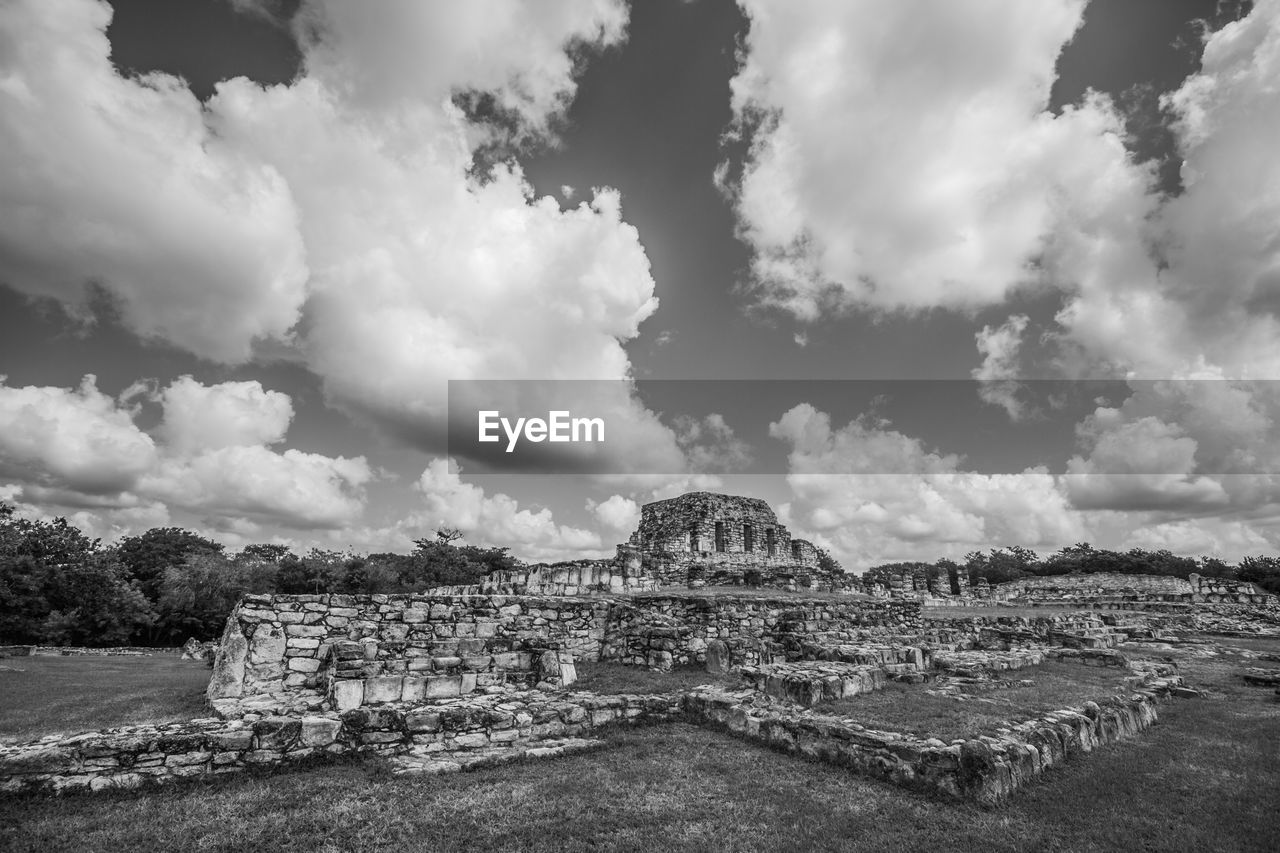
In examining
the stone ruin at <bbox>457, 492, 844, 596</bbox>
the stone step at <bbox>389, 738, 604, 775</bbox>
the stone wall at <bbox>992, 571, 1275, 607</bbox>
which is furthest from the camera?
the stone wall at <bbox>992, 571, 1275, 607</bbox>

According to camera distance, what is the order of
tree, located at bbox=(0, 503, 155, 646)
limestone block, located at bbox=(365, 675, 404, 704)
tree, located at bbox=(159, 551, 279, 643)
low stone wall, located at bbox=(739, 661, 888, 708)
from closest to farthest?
limestone block, located at bbox=(365, 675, 404, 704)
low stone wall, located at bbox=(739, 661, 888, 708)
tree, located at bbox=(0, 503, 155, 646)
tree, located at bbox=(159, 551, 279, 643)

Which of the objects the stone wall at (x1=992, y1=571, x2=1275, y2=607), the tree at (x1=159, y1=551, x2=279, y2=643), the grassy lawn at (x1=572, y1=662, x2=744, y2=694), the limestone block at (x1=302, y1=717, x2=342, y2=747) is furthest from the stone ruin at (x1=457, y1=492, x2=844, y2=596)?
the tree at (x1=159, y1=551, x2=279, y2=643)

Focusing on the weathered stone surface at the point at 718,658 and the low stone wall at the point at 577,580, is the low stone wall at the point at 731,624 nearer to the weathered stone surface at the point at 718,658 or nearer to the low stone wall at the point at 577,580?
the weathered stone surface at the point at 718,658

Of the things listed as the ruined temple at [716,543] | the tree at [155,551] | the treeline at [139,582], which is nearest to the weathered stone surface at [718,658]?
the ruined temple at [716,543]

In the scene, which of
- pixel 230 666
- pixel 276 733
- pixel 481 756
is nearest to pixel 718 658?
pixel 481 756

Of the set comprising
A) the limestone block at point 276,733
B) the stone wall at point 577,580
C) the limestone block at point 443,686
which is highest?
the stone wall at point 577,580

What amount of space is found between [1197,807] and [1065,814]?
1772 millimetres

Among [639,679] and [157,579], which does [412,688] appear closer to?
[639,679]

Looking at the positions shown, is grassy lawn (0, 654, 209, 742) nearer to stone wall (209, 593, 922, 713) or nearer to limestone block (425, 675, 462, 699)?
stone wall (209, 593, 922, 713)

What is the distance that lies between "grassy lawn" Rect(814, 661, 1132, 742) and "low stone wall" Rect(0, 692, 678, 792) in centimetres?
372

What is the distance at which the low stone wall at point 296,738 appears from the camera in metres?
5.61

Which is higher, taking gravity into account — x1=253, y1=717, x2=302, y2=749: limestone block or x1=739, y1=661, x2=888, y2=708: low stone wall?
x1=253, y1=717, x2=302, y2=749: limestone block

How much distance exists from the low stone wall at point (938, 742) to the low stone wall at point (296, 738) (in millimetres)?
1701

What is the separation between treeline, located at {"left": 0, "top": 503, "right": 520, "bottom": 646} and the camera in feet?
113
